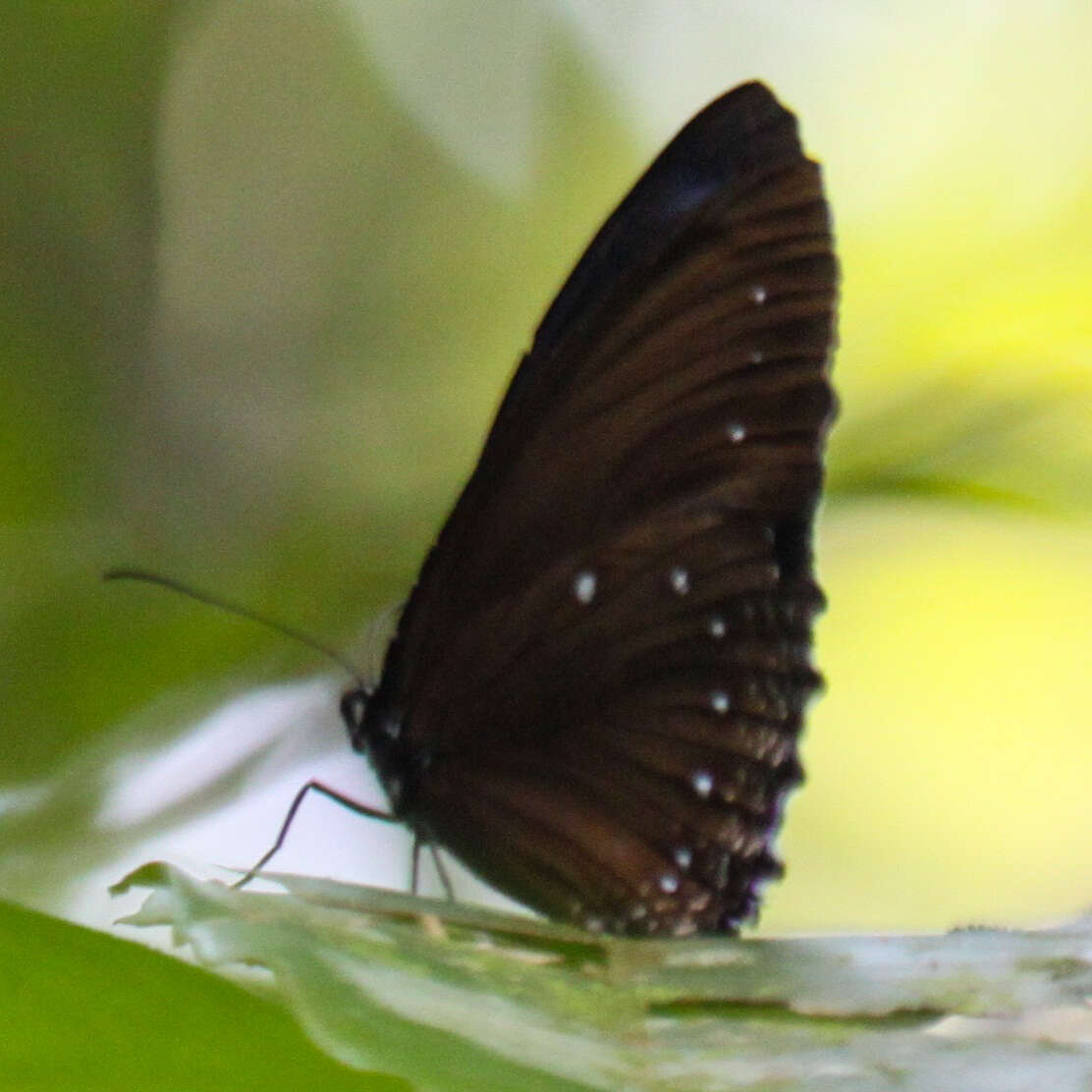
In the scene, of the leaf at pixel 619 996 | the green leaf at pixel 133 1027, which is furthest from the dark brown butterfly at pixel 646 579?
the green leaf at pixel 133 1027

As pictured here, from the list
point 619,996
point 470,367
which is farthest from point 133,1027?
point 470,367

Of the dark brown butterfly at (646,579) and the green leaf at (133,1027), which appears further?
the dark brown butterfly at (646,579)

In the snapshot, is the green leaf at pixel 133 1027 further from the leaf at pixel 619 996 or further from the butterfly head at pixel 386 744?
the butterfly head at pixel 386 744

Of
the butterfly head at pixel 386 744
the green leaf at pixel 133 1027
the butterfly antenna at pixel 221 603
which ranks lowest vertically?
the green leaf at pixel 133 1027

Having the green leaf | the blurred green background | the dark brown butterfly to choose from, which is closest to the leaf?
the green leaf

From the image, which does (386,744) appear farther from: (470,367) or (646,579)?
(470,367)

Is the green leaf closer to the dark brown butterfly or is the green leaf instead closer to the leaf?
the leaf
